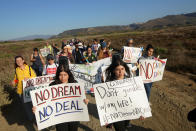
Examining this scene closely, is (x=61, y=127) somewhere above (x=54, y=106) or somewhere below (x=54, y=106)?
below

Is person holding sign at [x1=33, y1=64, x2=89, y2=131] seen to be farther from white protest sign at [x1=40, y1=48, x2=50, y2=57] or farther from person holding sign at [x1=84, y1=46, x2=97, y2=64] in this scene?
white protest sign at [x1=40, y1=48, x2=50, y2=57]

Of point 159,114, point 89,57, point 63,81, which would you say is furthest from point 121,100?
point 89,57

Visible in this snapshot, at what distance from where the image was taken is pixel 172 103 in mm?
5043

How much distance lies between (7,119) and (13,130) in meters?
0.73

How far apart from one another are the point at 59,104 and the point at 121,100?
1203 millimetres

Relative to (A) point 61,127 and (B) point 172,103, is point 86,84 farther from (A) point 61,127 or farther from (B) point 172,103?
(B) point 172,103

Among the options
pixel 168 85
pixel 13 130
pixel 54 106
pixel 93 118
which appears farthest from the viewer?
pixel 168 85

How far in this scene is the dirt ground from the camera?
4.03m

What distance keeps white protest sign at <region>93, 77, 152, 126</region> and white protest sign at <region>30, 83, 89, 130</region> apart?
369 millimetres

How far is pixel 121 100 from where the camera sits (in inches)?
112

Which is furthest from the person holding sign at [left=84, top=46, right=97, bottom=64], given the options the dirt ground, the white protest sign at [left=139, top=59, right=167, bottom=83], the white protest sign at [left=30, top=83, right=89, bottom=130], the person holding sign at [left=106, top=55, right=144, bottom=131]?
the white protest sign at [left=30, top=83, right=89, bottom=130]

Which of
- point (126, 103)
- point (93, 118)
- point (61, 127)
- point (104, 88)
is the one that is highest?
point (104, 88)

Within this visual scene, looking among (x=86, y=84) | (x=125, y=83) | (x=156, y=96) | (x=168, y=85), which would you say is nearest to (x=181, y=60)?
(x=168, y=85)

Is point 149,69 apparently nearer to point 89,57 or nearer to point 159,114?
point 159,114
